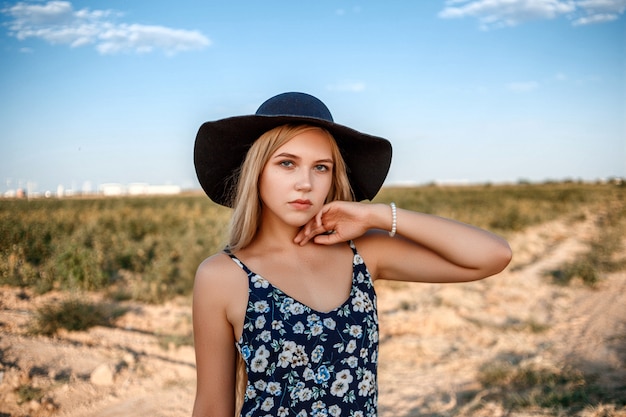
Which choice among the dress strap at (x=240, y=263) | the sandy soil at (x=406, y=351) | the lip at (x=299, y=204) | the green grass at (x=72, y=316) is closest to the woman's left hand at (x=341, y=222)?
the lip at (x=299, y=204)

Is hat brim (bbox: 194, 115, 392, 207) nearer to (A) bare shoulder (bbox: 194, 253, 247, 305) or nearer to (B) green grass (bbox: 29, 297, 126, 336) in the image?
(A) bare shoulder (bbox: 194, 253, 247, 305)

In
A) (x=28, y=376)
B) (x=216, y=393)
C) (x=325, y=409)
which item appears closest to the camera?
(x=325, y=409)

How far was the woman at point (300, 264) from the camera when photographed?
66.1 inches

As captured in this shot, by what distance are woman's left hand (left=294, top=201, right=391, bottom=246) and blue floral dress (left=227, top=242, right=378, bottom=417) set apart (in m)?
0.29

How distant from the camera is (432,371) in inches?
189

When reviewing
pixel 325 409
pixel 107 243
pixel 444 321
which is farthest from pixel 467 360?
pixel 107 243

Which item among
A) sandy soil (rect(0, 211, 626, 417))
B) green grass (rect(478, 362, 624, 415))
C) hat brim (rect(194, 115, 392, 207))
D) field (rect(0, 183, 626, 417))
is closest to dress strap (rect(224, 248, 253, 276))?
hat brim (rect(194, 115, 392, 207))

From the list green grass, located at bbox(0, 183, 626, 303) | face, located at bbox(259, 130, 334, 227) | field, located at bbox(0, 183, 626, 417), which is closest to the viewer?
face, located at bbox(259, 130, 334, 227)

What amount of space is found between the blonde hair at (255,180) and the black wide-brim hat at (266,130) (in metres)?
0.04

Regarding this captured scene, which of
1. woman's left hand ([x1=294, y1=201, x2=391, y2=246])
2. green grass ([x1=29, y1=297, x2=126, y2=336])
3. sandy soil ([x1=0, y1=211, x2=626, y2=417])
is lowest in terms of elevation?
sandy soil ([x1=0, y1=211, x2=626, y2=417])

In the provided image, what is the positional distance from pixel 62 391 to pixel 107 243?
482 centimetres

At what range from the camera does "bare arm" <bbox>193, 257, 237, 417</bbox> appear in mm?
1733

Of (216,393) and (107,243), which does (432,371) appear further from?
(107,243)

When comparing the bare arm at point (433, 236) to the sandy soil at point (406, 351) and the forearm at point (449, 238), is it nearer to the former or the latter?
the forearm at point (449, 238)
